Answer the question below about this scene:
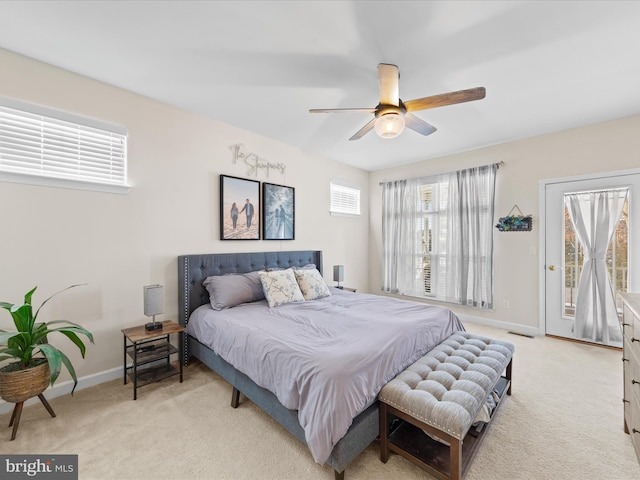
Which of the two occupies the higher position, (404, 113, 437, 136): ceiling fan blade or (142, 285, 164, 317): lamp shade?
(404, 113, 437, 136): ceiling fan blade

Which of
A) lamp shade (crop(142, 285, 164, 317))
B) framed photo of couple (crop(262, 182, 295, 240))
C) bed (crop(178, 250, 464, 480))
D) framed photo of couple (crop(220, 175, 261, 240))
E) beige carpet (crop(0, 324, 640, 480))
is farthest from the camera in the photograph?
framed photo of couple (crop(262, 182, 295, 240))

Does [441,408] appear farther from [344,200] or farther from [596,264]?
[344,200]

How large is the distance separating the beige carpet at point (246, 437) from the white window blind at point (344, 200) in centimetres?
334

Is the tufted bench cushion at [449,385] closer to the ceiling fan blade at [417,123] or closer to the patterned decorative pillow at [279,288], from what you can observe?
the patterned decorative pillow at [279,288]

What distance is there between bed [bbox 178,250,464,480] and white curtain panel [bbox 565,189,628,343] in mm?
2138

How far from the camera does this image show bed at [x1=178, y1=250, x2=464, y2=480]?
1.48 m

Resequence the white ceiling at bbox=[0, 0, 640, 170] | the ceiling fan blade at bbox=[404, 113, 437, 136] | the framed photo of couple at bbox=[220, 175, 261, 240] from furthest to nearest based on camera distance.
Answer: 1. the framed photo of couple at bbox=[220, 175, 261, 240]
2. the ceiling fan blade at bbox=[404, 113, 437, 136]
3. the white ceiling at bbox=[0, 0, 640, 170]

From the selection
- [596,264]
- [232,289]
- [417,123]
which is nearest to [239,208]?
[232,289]

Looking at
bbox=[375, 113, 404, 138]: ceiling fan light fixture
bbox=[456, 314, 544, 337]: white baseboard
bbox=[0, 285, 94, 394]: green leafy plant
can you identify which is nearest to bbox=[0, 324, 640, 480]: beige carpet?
bbox=[0, 285, 94, 394]: green leafy plant

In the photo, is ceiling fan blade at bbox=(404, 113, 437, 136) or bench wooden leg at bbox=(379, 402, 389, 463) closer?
bench wooden leg at bbox=(379, 402, 389, 463)

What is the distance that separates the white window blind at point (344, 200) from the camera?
16.0 ft

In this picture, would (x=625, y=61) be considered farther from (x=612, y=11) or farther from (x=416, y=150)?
(x=416, y=150)

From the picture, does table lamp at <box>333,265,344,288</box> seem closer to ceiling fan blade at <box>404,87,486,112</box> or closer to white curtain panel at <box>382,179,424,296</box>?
white curtain panel at <box>382,179,424,296</box>

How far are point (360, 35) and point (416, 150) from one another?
271 centimetres
